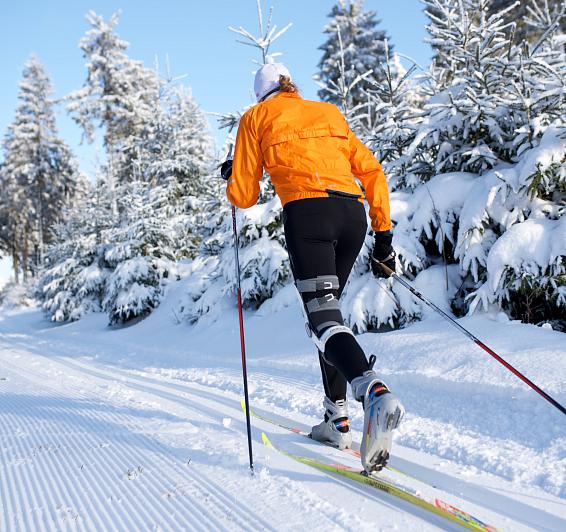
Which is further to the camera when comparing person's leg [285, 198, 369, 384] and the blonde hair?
the blonde hair

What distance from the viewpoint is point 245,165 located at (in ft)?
8.16

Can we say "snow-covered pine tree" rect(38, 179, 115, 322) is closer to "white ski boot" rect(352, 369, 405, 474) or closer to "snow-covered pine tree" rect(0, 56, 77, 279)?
"snow-covered pine tree" rect(0, 56, 77, 279)

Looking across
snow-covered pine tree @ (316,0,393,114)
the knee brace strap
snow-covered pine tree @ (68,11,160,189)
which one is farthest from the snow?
snow-covered pine tree @ (68,11,160,189)

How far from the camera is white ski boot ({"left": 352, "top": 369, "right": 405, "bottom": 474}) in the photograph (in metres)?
1.91

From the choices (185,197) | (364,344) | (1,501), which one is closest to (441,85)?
(364,344)

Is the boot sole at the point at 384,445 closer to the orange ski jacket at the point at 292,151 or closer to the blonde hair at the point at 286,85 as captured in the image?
the orange ski jacket at the point at 292,151

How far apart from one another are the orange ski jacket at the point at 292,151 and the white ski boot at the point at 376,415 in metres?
0.97

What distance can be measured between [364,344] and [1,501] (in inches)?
151

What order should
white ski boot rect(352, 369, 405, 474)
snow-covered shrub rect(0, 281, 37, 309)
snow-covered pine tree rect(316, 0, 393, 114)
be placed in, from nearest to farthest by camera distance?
white ski boot rect(352, 369, 405, 474) < snow-covered pine tree rect(316, 0, 393, 114) < snow-covered shrub rect(0, 281, 37, 309)

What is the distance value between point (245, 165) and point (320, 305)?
848 mm

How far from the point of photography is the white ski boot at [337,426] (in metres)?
2.66

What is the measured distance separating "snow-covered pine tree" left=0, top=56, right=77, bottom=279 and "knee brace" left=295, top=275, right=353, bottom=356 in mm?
30066

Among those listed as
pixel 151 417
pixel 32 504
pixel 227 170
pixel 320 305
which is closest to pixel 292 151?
pixel 227 170

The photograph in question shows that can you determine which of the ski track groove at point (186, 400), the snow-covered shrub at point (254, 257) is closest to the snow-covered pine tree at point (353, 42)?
the snow-covered shrub at point (254, 257)
